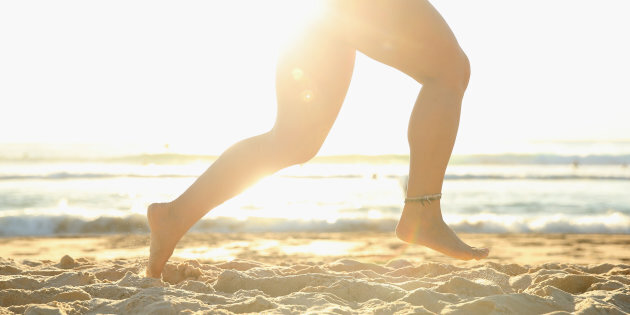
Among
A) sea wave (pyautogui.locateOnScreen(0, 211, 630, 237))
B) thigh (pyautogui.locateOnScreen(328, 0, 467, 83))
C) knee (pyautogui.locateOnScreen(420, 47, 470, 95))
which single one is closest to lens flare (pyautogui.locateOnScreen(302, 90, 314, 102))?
thigh (pyautogui.locateOnScreen(328, 0, 467, 83))

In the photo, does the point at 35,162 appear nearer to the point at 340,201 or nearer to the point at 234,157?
the point at 340,201

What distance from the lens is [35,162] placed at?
23375mm

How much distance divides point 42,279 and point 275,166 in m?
1.13

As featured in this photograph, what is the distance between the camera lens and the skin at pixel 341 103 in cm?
204

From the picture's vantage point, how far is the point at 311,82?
7.28 feet

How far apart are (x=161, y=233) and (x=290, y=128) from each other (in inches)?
25.8

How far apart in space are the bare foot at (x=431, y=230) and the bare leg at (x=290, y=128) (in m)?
0.43

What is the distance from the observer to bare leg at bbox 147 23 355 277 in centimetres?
221

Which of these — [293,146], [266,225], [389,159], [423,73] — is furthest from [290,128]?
[389,159]

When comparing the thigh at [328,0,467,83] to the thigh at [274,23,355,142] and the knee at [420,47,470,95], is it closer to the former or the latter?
the knee at [420,47,470,95]

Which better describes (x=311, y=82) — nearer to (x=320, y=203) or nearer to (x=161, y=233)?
(x=161, y=233)

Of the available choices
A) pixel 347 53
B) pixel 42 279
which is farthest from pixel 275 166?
pixel 42 279

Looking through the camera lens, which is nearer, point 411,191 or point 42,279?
point 411,191

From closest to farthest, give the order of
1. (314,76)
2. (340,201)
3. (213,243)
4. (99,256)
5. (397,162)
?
(314,76)
(99,256)
(213,243)
(340,201)
(397,162)
